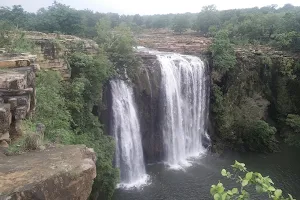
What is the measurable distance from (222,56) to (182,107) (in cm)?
465

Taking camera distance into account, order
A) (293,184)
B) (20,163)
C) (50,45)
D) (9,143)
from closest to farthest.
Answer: (20,163)
(9,143)
(50,45)
(293,184)

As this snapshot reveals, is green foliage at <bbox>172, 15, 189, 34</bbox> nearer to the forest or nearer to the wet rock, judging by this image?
the forest

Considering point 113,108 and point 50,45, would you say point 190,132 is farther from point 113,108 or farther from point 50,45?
point 50,45

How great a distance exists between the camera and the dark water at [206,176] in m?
14.2

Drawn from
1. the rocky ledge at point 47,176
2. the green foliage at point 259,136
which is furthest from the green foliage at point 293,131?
the rocky ledge at point 47,176

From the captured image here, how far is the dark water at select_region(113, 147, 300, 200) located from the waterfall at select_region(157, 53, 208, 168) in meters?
1.26

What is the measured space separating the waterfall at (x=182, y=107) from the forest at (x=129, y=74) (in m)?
1.21

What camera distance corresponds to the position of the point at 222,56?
20.8m

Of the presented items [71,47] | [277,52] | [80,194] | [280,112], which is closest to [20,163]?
[80,194]

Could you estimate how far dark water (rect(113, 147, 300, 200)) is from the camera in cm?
1417

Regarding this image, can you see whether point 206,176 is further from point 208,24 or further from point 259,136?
point 208,24

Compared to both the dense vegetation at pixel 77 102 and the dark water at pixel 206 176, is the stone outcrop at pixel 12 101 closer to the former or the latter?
the dense vegetation at pixel 77 102

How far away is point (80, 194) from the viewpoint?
455cm

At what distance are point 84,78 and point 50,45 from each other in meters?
1.91
